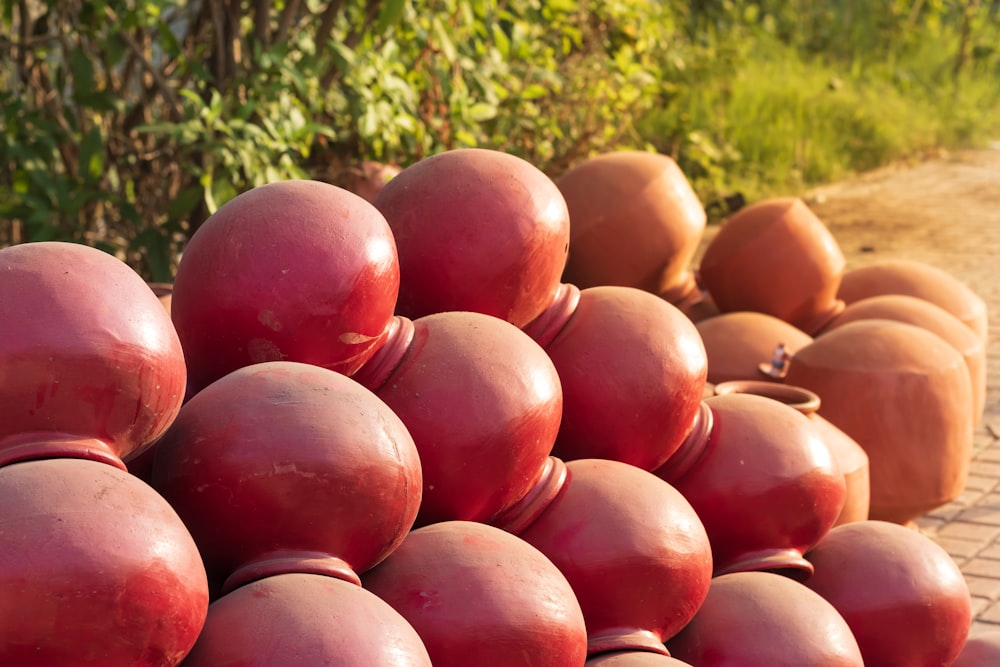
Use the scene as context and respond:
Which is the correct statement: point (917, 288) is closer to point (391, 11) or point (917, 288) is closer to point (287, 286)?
point (391, 11)

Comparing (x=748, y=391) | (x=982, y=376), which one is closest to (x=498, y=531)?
(x=748, y=391)

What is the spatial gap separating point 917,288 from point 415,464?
2.99m

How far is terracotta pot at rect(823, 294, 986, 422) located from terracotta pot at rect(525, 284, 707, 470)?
5.66ft

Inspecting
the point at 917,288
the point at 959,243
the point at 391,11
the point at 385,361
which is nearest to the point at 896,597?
the point at 385,361

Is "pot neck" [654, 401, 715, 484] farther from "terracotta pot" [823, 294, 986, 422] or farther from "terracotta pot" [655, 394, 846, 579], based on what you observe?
"terracotta pot" [823, 294, 986, 422]

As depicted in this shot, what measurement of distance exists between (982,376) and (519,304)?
2.40 meters

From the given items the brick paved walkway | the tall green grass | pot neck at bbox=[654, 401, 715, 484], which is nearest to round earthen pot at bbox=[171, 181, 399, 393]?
pot neck at bbox=[654, 401, 715, 484]

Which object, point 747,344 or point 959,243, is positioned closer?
point 747,344

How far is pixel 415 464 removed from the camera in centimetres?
179

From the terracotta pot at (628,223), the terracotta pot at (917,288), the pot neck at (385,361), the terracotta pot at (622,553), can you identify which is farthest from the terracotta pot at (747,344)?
the pot neck at (385,361)

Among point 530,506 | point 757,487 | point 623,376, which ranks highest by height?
point 623,376

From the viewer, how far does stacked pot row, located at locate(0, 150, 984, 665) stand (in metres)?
1.55

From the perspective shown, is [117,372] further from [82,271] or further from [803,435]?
[803,435]

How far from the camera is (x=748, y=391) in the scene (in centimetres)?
307
